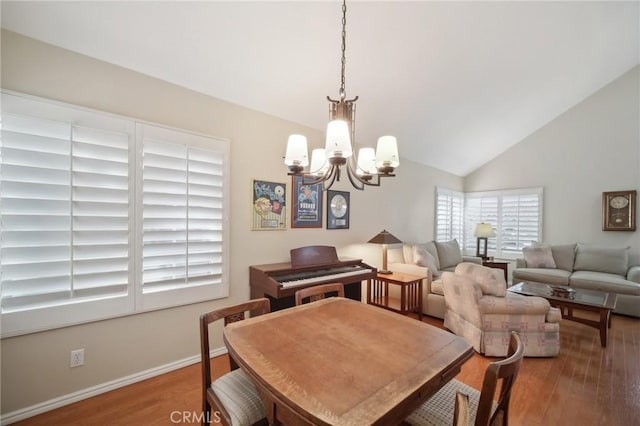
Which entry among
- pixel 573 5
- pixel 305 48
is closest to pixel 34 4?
pixel 305 48

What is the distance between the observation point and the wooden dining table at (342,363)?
0.87 m

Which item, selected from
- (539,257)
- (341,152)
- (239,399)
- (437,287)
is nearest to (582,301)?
(437,287)

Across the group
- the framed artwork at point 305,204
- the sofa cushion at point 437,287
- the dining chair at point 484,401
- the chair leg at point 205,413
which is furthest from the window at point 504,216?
the chair leg at point 205,413

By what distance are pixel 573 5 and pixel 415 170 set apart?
107 inches

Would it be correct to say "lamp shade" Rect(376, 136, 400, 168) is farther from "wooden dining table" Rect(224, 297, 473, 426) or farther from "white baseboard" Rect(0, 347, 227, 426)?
"white baseboard" Rect(0, 347, 227, 426)

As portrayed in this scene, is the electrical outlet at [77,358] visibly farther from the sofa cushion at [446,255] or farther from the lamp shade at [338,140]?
the sofa cushion at [446,255]

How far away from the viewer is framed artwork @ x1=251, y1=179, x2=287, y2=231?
110 inches

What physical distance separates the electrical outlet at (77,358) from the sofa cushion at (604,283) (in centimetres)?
587

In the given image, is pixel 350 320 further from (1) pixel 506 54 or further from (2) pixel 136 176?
(1) pixel 506 54

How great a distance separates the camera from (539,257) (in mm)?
4633

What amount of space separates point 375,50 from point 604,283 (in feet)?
14.6

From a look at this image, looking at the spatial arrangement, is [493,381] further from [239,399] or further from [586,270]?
[586,270]

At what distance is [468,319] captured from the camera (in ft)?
9.09

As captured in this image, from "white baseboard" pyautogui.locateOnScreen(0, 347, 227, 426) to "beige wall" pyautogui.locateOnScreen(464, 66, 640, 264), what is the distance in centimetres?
635
